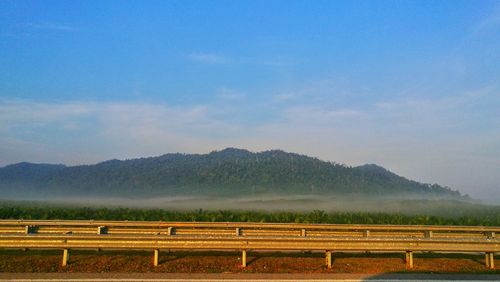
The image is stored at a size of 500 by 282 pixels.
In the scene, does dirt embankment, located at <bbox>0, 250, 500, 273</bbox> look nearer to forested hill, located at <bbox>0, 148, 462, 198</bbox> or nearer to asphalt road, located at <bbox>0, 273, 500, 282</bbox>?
asphalt road, located at <bbox>0, 273, 500, 282</bbox>

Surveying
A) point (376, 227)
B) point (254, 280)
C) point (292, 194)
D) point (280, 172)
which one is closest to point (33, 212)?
point (376, 227)

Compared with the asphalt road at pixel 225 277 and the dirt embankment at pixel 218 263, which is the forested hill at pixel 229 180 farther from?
the asphalt road at pixel 225 277

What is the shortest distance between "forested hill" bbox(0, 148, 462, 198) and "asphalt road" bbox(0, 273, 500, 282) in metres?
121

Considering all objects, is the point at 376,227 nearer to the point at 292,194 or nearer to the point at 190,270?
the point at 190,270

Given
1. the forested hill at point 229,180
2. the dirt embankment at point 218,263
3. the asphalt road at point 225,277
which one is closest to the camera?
the asphalt road at point 225,277

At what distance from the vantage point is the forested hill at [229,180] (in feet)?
466

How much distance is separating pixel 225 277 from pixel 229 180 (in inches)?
5456

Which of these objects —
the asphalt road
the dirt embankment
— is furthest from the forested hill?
the asphalt road

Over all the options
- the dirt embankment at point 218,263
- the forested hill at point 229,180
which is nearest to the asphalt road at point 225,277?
the dirt embankment at point 218,263

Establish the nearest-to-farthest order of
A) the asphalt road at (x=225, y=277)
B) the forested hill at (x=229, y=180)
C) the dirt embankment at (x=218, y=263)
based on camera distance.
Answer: the asphalt road at (x=225, y=277) < the dirt embankment at (x=218, y=263) < the forested hill at (x=229, y=180)

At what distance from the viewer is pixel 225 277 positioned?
35.7 ft

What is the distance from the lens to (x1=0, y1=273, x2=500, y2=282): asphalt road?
1055 cm

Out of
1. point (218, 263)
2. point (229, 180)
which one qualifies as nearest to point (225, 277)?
point (218, 263)

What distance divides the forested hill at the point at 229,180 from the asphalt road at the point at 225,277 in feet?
398
